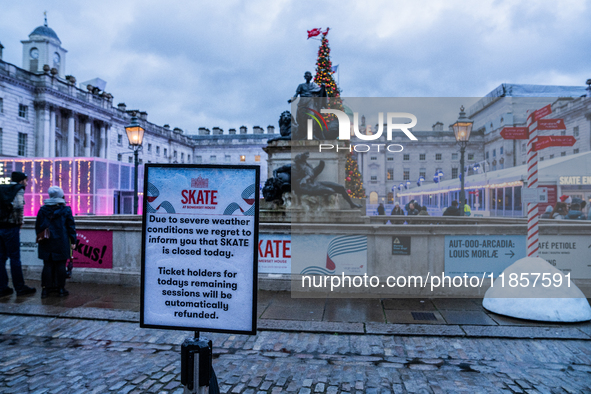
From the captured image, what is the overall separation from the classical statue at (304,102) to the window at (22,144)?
48.0 m

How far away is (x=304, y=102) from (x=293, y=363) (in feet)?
32.6

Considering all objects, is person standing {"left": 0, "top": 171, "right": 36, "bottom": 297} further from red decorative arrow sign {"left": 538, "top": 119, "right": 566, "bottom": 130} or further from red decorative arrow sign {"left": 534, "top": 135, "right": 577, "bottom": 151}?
red decorative arrow sign {"left": 534, "top": 135, "right": 577, "bottom": 151}

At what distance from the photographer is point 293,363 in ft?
14.0

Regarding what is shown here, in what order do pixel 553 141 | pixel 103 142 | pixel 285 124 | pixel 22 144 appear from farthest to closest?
pixel 103 142
pixel 22 144
pixel 285 124
pixel 553 141

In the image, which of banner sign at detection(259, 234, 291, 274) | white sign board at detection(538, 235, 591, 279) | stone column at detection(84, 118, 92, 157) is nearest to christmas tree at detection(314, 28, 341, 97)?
banner sign at detection(259, 234, 291, 274)

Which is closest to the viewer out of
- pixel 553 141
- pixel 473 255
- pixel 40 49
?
pixel 473 255

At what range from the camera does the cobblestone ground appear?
3.70 meters

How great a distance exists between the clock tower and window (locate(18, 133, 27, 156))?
22.9 m

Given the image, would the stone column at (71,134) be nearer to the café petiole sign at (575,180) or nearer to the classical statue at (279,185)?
the classical statue at (279,185)

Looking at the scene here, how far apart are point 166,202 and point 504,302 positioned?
515cm

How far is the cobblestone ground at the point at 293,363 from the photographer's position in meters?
3.70

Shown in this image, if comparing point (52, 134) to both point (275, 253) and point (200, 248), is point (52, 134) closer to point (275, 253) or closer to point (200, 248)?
point (275, 253)

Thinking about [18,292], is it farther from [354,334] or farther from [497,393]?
[497,393]

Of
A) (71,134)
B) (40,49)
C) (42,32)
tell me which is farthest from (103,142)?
(42,32)
